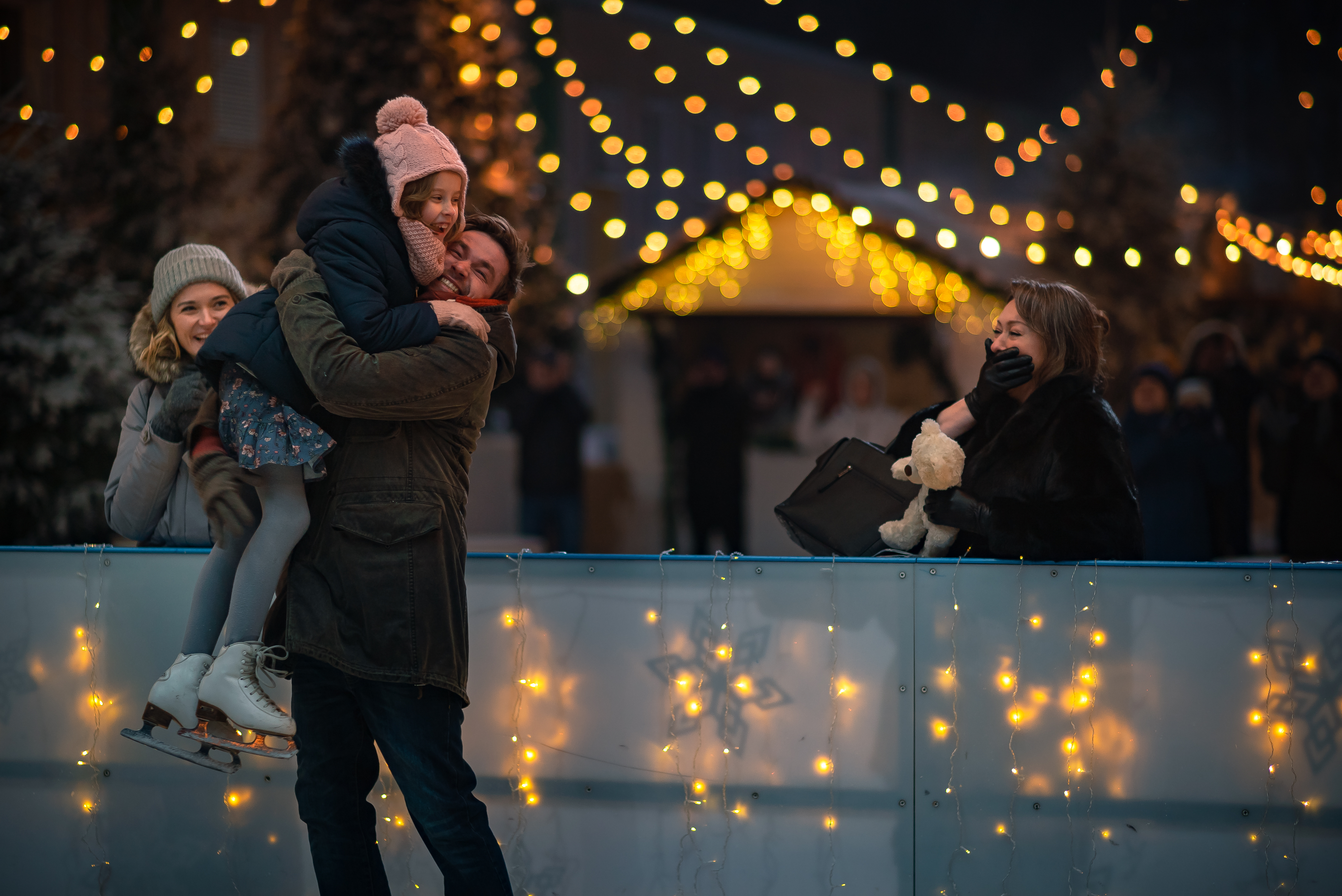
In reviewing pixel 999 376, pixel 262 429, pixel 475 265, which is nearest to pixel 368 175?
pixel 475 265

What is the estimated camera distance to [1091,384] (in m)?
2.85

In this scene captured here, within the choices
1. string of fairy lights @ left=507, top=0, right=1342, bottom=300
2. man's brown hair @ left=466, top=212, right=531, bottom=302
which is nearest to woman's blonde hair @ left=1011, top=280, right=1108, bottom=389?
man's brown hair @ left=466, top=212, right=531, bottom=302

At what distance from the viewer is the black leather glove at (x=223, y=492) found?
93.3 inches

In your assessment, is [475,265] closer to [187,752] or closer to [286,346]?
[286,346]

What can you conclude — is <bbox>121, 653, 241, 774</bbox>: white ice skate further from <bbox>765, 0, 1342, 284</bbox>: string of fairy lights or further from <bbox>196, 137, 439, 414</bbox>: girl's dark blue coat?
<bbox>765, 0, 1342, 284</bbox>: string of fairy lights

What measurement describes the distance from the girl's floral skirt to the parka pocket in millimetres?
115

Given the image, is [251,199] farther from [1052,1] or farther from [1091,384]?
[1052,1]

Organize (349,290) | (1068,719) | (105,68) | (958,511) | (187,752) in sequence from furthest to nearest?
(105,68)
(958,511)
(1068,719)
(187,752)
(349,290)

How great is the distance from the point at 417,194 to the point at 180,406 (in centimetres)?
98

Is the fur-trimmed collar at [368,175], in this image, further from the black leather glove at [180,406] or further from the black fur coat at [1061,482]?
the black fur coat at [1061,482]

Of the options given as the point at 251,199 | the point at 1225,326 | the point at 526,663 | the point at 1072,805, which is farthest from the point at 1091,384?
the point at 251,199

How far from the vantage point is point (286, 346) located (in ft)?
7.14

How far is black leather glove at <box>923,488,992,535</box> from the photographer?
9.20ft

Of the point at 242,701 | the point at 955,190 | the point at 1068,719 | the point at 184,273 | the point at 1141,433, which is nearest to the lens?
the point at 242,701
